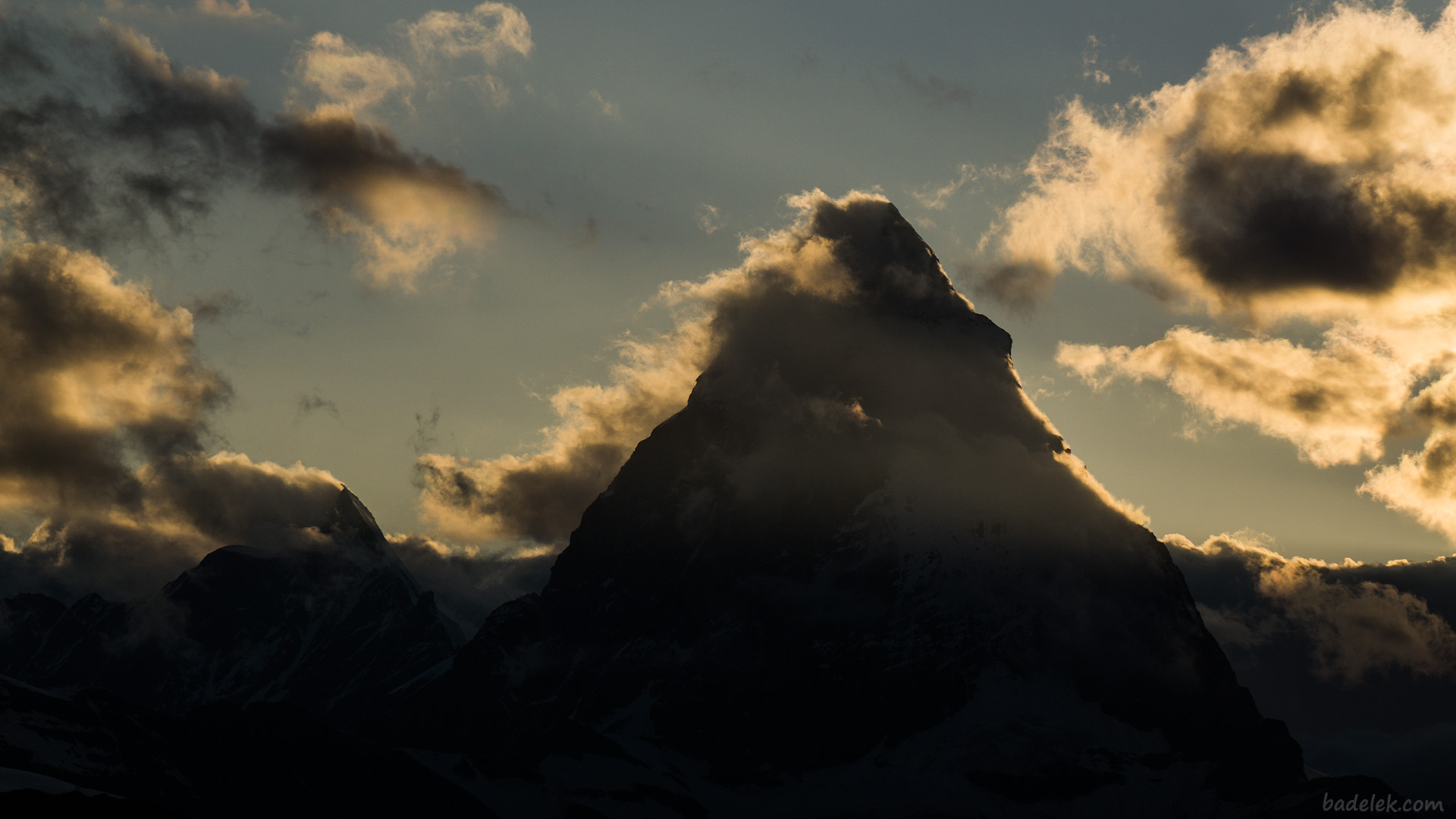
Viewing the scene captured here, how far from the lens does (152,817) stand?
97438 millimetres

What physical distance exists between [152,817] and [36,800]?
1101 centimetres

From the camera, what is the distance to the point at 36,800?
101062 mm
